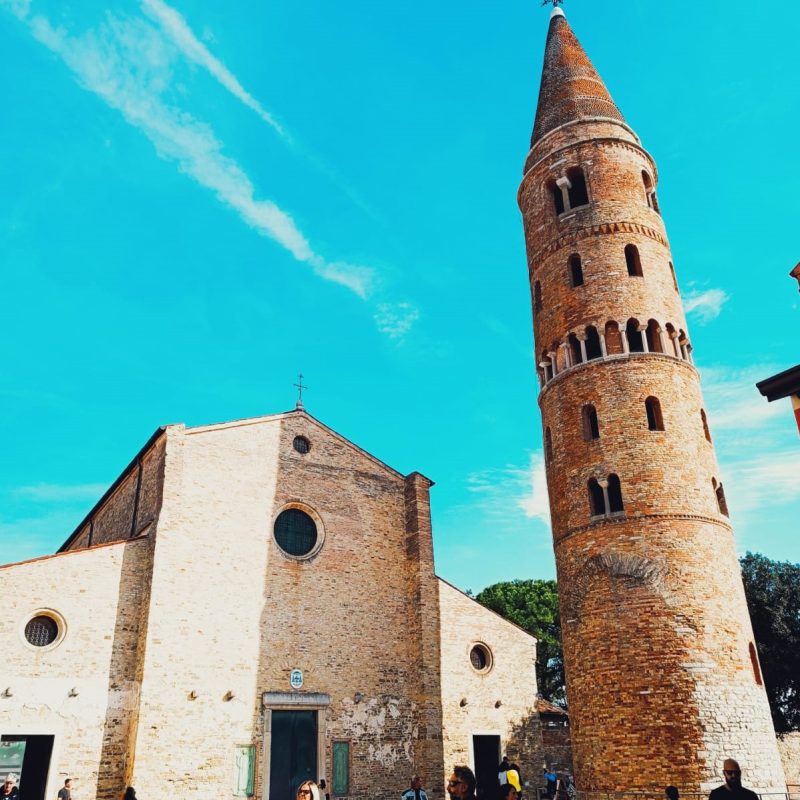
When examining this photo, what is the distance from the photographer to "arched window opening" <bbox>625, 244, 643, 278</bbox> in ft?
64.8

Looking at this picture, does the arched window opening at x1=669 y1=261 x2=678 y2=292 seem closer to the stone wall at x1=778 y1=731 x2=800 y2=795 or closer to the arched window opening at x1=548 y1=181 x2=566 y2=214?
the arched window opening at x1=548 y1=181 x2=566 y2=214

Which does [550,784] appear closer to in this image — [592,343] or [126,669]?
[126,669]

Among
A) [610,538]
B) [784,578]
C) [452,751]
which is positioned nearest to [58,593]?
[452,751]

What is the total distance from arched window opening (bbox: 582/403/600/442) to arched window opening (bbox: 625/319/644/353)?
6.08ft

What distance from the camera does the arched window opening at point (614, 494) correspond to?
17.2 meters

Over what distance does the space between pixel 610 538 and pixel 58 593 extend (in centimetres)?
1228

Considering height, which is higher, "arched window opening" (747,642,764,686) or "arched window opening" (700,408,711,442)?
"arched window opening" (700,408,711,442)

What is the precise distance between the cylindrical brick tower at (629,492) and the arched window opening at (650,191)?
0.05 metres

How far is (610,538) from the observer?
1689 centimetres

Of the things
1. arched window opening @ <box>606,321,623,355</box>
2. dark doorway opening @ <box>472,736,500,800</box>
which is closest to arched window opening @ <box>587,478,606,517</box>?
arched window opening @ <box>606,321,623,355</box>

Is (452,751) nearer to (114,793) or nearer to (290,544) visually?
(290,544)

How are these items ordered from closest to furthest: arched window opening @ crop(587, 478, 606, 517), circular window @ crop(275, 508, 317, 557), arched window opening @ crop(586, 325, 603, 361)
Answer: arched window opening @ crop(587, 478, 606, 517), arched window opening @ crop(586, 325, 603, 361), circular window @ crop(275, 508, 317, 557)

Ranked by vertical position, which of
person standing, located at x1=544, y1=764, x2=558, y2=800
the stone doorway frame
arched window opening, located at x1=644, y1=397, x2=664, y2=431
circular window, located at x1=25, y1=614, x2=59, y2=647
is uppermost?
arched window opening, located at x1=644, y1=397, x2=664, y2=431

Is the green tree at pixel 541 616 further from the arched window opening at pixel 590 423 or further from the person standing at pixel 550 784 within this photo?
the arched window opening at pixel 590 423
